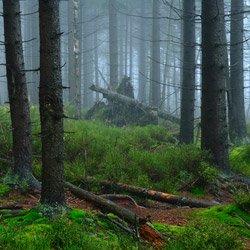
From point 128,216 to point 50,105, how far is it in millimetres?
1895

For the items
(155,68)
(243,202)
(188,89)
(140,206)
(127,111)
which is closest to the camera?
(243,202)

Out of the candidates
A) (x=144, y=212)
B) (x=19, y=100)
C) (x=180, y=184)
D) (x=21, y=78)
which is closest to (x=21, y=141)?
(x=19, y=100)

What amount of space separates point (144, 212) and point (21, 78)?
3484mm

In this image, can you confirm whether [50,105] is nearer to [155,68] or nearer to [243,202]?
[243,202]

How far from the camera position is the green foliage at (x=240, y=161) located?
674 centimetres

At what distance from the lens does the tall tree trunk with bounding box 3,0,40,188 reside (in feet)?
15.7

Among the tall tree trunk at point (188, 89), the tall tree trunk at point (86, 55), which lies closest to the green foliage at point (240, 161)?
the tall tree trunk at point (188, 89)

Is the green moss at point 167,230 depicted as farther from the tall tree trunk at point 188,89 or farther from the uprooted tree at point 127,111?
the uprooted tree at point 127,111

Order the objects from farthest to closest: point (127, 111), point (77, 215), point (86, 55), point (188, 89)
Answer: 1. point (86, 55)
2. point (127, 111)
3. point (188, 89)
4. point (77, 215)

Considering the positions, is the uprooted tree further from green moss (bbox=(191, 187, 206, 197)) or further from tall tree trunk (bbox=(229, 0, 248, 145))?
green moss (bbox=(191, 187, 206, 197))

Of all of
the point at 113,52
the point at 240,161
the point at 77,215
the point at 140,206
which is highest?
the point at 113,52

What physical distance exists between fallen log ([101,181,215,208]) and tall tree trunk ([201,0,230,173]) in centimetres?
180

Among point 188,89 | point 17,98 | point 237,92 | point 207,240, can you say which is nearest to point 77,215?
point 207,240

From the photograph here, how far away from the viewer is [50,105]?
3270 millimetres
